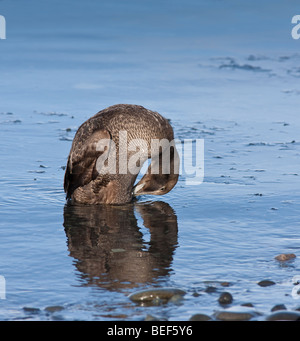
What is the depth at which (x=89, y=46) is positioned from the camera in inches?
744

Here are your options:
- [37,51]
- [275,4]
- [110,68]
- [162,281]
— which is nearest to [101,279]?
[162,281]

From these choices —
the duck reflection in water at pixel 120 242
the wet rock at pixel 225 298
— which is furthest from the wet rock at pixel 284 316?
the duck reflection in water at pixel 120 242

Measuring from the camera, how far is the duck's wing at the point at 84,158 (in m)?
8.81

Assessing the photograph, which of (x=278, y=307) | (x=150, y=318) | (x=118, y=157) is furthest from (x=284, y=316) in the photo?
(x=118, y=157)

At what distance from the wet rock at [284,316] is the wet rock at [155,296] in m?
0.77

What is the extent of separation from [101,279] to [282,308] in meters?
1.50

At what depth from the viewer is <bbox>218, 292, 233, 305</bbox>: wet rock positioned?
5.79m

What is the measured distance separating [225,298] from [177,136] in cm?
626

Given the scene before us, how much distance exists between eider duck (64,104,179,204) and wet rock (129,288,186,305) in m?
3.12

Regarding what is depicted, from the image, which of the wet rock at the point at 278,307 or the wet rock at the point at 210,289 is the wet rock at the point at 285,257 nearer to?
the wet rock at the point at 210,289

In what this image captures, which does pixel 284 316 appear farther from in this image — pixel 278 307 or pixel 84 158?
pixel 84 158

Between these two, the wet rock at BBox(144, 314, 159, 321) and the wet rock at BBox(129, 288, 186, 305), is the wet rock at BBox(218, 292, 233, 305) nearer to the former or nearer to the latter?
the wet rock at BBox(129, 288, 186, 305)

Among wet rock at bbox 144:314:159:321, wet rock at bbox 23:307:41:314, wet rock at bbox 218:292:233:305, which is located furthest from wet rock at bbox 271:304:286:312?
wet rock at bbox 23:307:41:314
